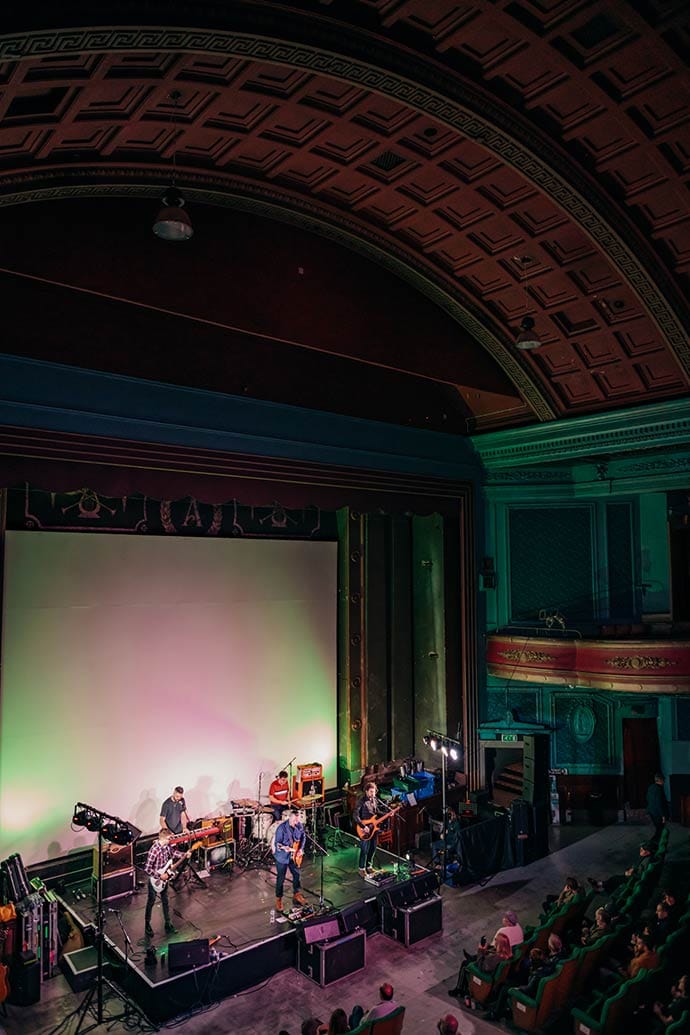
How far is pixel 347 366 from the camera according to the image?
12.4 meters

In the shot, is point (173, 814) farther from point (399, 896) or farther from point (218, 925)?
point (399, 896)

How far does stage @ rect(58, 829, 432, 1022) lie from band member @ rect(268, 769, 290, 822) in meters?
0.82

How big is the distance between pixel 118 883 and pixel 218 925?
5.15 feet

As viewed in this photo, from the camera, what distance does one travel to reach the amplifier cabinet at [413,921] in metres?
9.55

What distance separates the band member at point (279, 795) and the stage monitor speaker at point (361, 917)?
202 centimetres

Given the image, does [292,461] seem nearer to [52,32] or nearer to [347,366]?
[347,366]

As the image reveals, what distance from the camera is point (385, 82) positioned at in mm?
7301

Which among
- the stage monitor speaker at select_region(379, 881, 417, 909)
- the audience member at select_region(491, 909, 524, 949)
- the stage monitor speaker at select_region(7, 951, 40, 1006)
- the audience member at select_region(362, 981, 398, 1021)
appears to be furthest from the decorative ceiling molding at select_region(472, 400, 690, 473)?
the stage monitor speaker at select_region(7, 951, 40, 1006)

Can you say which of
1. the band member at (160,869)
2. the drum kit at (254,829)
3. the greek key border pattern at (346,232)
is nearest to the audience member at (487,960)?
the drum kit at (254,829)

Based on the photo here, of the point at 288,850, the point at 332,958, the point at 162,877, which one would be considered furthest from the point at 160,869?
the point at 332,958

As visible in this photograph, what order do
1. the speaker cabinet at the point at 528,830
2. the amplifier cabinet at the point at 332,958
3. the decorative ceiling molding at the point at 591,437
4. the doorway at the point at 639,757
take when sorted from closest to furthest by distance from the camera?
the amplifier cabinet at the point at 332,958, the decorative ceiling molding at the point at 591,437, the speaker cabinet at the point at 528,830, the doorway at the point at 639,757

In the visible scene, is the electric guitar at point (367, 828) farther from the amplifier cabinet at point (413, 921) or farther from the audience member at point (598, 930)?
the audience member at point (598, 930)

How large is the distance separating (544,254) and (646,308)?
5.22 ft

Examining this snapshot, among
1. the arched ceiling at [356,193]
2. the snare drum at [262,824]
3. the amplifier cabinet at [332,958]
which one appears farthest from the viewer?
the snare drum at [262,824]
